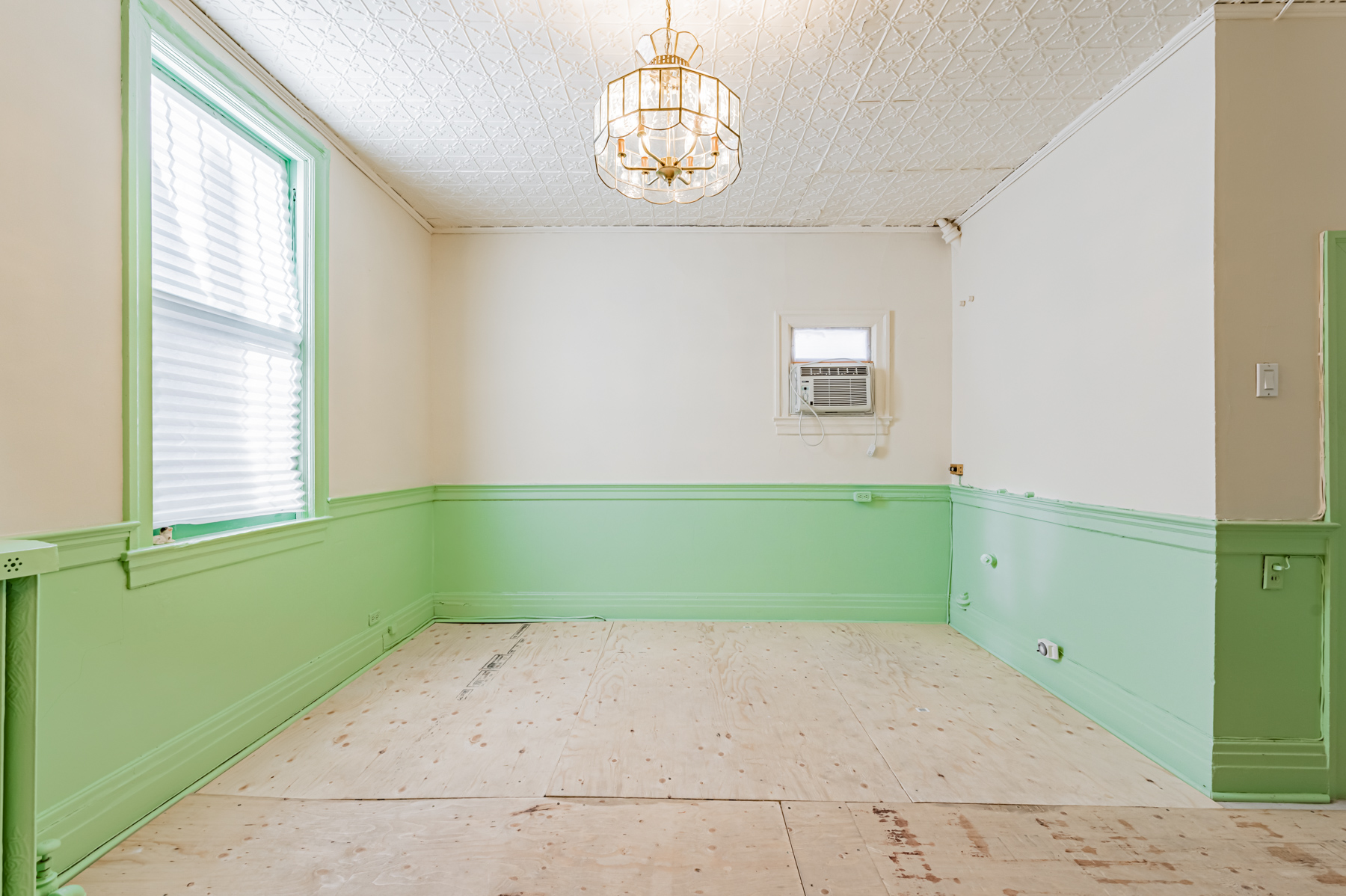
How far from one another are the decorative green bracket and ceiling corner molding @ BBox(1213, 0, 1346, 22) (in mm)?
3572

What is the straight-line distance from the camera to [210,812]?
1926 mm

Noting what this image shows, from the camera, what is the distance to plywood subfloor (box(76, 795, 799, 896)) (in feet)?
5.33

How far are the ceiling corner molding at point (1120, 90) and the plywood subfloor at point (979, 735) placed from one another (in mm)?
2647

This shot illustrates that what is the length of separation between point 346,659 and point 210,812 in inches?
43.3

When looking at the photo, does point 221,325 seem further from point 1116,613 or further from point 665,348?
point 1116,613

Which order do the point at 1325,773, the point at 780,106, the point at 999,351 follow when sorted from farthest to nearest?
the point at 999,351, the point at 780,106, the point at 1325,773

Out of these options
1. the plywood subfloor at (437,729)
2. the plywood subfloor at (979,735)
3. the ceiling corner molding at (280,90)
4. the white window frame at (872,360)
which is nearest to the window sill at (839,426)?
the white window frame at (872,360)

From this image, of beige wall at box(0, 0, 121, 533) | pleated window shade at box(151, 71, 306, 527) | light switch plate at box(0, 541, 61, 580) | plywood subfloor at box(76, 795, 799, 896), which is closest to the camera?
light switch plate at box(0, 541, 61, 580)

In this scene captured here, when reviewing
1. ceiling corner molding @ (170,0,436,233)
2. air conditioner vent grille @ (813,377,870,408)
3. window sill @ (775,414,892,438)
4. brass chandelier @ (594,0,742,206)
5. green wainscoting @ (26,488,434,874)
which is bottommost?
green wainscoting @ (26,488,434,874)

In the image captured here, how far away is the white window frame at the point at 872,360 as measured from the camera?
410cm

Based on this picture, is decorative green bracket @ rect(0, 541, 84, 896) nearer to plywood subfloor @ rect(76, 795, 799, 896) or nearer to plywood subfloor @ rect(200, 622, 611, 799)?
plywood subfloor @ rect(76, 795, 799, 896)

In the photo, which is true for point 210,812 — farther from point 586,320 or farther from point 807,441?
point 807,441

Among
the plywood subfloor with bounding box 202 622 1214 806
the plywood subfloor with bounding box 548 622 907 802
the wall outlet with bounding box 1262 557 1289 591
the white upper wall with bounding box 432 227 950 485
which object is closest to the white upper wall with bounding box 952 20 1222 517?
the wall outlet with bounding box 1262 557 1289 591

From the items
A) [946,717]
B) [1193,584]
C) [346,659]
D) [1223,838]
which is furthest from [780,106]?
[346,659]
